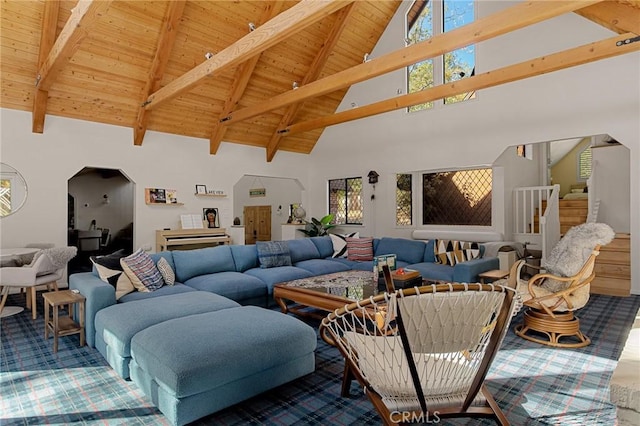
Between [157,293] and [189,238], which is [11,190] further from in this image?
[157,293]

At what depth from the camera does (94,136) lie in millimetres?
6469

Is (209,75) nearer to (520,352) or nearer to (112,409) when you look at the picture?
(112,409)

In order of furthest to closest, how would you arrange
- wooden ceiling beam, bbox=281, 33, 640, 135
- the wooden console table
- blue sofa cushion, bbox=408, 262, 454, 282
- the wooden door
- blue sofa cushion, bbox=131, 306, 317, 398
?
the wooden door < the wooden console table < blue sofa cushion, bbox=408, 262, 454, 282 < wooden ceiling beam, bbox=281, 33, 640, 135 < blue sofa cushion, bbox=131, 306, 317, 398

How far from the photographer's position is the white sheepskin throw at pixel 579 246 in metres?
3.40

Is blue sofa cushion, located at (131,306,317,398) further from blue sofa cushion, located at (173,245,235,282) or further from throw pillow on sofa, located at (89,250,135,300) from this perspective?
blue sofa cushion, located at (173,245,235,282)

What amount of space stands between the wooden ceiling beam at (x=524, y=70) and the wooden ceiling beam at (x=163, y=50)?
120 inches

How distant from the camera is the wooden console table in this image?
7070 millimetres

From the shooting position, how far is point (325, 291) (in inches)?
147

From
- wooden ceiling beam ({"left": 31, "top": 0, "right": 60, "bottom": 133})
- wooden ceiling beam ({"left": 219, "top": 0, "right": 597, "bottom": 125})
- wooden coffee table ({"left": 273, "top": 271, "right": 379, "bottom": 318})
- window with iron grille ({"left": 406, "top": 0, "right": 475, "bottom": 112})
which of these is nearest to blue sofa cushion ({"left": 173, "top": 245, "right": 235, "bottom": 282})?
wooden coffee table ({"left": 273, "top": 271, "right": 379, "bottom": 318})

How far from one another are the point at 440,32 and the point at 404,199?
3339 millimetres

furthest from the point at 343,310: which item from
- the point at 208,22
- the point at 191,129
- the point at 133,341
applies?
the point at 191,129

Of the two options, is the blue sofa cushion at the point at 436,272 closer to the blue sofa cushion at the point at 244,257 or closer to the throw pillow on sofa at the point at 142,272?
the blue sofa cushion at the point at 244,257

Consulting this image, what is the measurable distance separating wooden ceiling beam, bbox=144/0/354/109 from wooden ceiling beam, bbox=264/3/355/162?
2.93 meters

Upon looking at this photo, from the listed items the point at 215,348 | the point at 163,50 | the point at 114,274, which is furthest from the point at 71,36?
the point at 215,348
